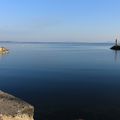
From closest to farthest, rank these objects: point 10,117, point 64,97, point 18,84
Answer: point 10,117, point 64,97, point 18,84

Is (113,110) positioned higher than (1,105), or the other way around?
(1,105)

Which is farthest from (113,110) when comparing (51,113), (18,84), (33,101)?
(18,84)

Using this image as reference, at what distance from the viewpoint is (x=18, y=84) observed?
27312 millimetres

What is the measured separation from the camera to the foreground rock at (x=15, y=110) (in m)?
8.30

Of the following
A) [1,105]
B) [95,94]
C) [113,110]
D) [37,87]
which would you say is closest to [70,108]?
[113,110]

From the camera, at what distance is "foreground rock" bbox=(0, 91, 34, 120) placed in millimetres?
8305

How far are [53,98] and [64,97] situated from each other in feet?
3.06

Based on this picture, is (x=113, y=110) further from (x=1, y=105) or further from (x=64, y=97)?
(x=1, y=105)

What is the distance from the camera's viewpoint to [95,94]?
2286cm

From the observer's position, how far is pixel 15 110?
855 centimetres

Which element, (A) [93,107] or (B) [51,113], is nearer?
(B) [51,113]

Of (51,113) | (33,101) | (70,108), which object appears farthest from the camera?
(33,101)

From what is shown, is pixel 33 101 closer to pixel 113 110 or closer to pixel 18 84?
pixel 113 110

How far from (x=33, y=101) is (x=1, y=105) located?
1118 centimetres
